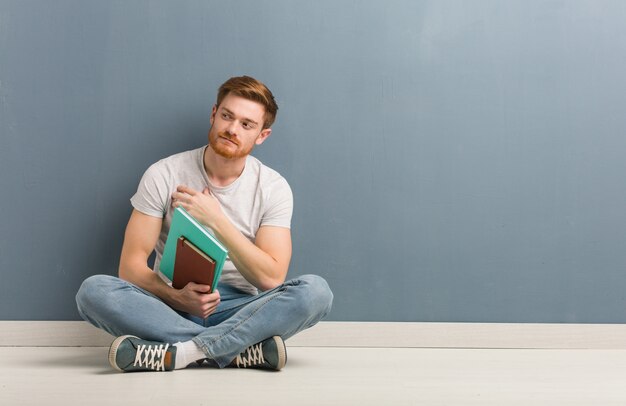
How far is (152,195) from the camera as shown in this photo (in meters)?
2.39

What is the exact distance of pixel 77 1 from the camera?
2605mm

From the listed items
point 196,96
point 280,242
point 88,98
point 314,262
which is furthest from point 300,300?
point 88,98

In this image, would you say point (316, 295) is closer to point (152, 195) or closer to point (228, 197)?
point (228, 197)

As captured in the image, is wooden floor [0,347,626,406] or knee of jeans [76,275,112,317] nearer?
wooden floor [0,347,626,406]

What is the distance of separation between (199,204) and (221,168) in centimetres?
21

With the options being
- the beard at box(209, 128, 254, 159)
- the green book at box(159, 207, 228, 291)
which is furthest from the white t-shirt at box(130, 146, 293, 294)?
the green book at box(159, 207, 228, 291)

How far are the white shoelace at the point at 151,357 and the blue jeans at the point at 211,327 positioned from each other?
61 mm

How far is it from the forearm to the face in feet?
0.82

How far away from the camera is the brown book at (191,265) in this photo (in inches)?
80.0

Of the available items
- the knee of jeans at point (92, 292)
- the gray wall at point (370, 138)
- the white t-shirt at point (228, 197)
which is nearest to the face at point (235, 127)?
the white t-shirt at point (228, 197)

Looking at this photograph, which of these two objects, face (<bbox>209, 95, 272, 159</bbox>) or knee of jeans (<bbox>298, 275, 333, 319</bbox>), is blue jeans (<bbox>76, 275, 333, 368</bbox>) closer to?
knee of jeans (<bbox>298, 275, 333, 319</bbox>)

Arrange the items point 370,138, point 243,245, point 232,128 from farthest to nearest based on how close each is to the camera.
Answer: point 370,138 < point 232,128 < point 243,245

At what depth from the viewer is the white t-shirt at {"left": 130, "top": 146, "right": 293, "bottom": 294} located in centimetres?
240

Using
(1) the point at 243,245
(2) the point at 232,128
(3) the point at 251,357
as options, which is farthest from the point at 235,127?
(3) the point at 251,357
